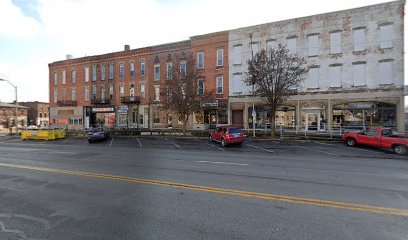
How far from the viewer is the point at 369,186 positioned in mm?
6773

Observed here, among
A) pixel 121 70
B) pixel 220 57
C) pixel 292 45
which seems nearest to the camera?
pixel 292 45

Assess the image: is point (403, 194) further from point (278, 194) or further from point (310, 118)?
point (310, 118)

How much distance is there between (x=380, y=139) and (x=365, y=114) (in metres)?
10.3

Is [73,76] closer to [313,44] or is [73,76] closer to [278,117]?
[278,117]

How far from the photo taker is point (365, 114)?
23.9 metres

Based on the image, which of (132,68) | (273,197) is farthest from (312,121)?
(132,68)

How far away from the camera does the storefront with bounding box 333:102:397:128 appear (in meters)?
23.0

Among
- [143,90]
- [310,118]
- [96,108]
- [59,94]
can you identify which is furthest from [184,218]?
[59,94]

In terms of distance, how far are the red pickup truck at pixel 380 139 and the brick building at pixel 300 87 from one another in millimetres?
8211

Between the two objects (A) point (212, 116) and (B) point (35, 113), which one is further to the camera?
(B) point (35, 113)

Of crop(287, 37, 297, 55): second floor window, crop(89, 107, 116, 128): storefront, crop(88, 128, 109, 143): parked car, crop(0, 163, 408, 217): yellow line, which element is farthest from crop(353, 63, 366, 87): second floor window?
crop(89, 107, 116, 128): storefront

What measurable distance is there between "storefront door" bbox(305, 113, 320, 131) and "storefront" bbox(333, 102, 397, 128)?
172 centimetres

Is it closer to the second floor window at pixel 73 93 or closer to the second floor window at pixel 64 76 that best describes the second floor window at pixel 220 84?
the second floor window at pixel 73 93

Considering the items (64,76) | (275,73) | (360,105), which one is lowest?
(360,105)
